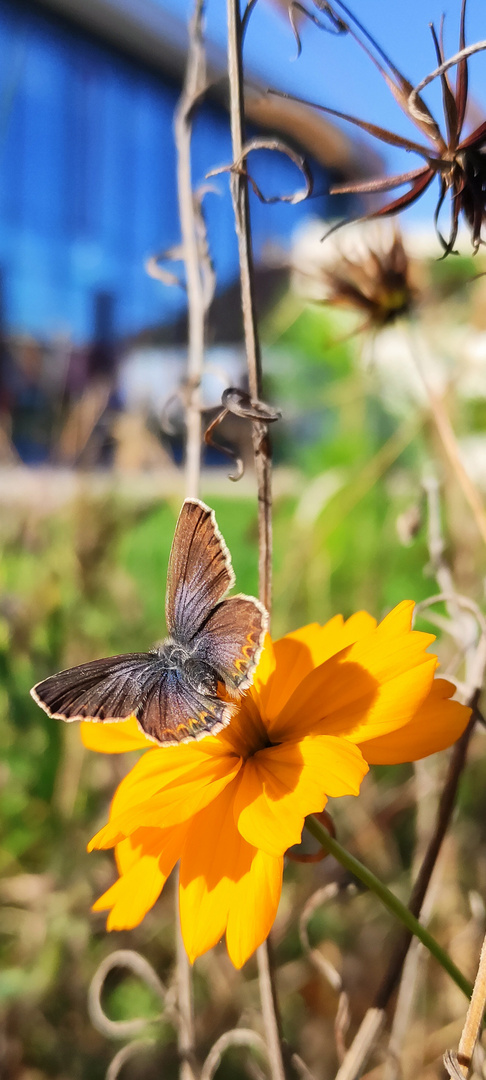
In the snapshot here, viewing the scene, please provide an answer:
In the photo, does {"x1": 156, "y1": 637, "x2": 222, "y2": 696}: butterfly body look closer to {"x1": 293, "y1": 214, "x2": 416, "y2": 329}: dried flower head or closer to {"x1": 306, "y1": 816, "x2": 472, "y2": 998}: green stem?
{"x1": 306, "y1": 816, "x2": 472, "y2": 998}: green stem

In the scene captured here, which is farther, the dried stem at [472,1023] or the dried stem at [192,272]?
the dried stem at [192,272]

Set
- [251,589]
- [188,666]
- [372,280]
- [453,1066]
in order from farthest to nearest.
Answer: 1. [251,589]
2. [372,280]
3. [188,666]
4. [453,1066]

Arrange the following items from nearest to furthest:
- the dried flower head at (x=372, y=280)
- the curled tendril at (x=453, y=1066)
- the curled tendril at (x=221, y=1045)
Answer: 1. the curled tendril at (x=453, y=1066)
2. the curled tendril at (x=221, y=1045)
3. the dried flower head at (x=372, y=280)

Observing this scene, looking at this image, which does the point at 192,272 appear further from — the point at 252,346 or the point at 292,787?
the point at 292,787

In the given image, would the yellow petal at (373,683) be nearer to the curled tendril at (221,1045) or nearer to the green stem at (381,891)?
the green stem at (381,891)

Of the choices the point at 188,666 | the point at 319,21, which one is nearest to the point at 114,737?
the point at 188,666

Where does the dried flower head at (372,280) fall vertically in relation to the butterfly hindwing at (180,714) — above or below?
above

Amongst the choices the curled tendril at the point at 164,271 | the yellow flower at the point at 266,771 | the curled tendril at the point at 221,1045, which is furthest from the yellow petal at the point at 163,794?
the curled tendril at the point at 164,271

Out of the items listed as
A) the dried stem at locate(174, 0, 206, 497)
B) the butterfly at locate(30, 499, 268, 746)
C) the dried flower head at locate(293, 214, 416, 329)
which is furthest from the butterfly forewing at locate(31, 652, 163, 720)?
the dried flower head at locate(293, 214, 416, 329)
